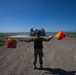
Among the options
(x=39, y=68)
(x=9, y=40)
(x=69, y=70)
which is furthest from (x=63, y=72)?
(x=9, y=40)

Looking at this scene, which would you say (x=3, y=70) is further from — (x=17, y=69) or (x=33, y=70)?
(x=33, y=70)

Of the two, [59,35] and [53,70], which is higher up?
[59,35]

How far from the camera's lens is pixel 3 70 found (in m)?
8.84

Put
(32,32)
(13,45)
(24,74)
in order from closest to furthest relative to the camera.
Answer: (24,74) < (13,45) < (32,32)

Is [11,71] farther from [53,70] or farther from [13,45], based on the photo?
[53,70]

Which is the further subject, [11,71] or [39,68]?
[39,68]

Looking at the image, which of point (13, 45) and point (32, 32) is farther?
point (32, 32)

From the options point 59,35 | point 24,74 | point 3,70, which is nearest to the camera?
point 24,74

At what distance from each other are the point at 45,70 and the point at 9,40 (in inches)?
106

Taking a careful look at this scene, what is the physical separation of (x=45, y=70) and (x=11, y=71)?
187 centimetres

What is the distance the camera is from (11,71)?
339 inches

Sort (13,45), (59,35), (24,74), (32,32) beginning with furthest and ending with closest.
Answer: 1. (32,32)
2. (59,35)
3. (13,45)
4. (24,74)

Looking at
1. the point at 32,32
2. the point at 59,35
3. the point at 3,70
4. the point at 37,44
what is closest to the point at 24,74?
the point at 3,70

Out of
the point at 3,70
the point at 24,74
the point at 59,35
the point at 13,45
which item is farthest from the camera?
the point at 59,35
